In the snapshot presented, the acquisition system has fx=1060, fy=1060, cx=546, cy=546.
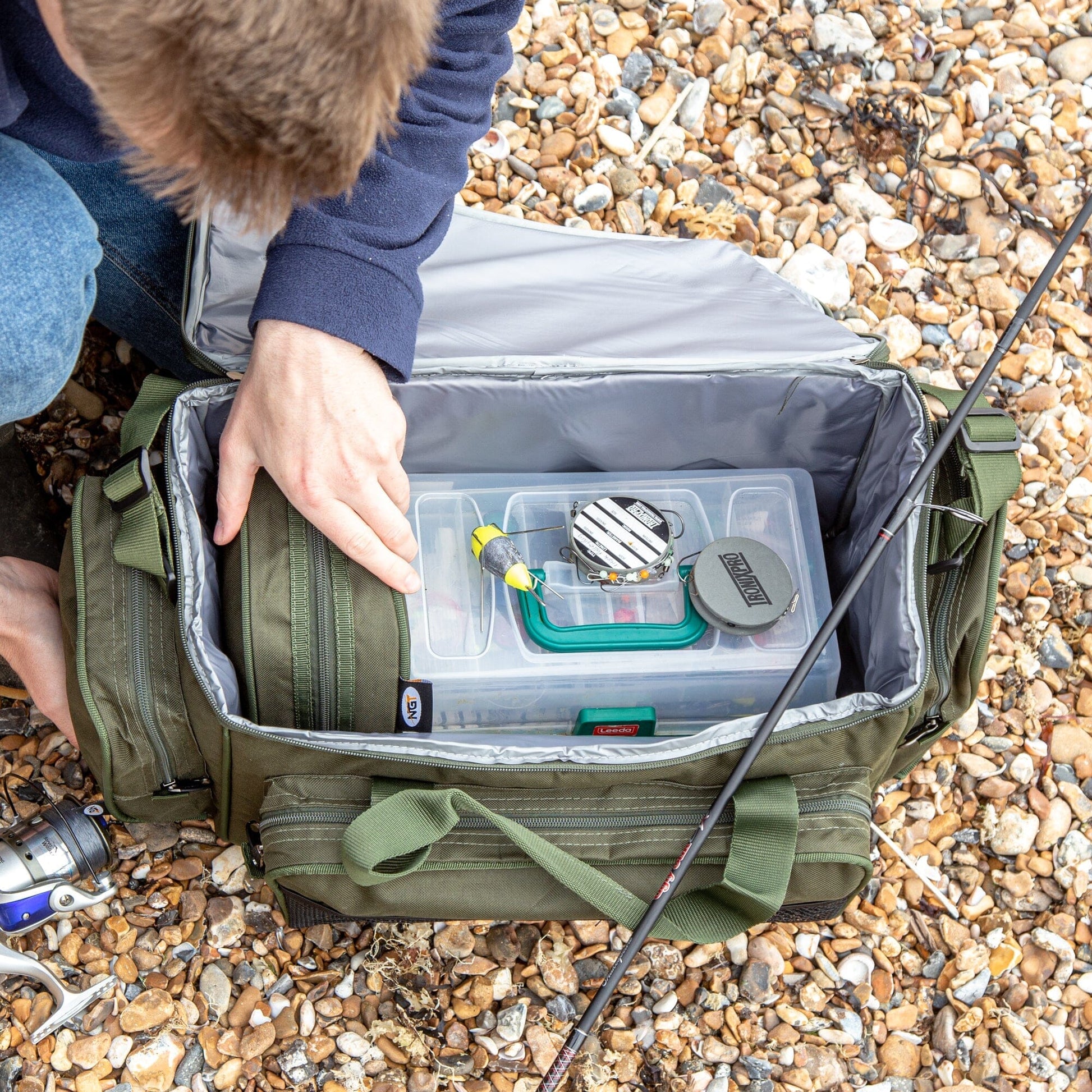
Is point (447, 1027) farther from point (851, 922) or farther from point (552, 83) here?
point (552, 83)

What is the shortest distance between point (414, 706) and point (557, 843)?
11.8 inches

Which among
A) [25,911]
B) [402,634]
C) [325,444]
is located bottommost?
[25,911]

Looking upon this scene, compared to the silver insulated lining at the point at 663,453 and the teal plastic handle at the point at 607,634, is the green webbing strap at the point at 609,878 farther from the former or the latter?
the teal plastic handle at the point at 607,634

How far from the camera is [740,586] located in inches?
67.4

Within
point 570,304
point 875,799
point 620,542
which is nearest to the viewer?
point 620,542

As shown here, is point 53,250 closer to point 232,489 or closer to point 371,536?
point 232,489

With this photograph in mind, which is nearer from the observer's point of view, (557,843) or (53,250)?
(53,250)

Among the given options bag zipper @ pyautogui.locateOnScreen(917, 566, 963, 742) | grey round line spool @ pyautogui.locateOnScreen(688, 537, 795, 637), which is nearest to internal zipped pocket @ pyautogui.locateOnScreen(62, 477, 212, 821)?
grey round line spool @ pyautogui.locateOnScreen(688, 537, 795, 637)

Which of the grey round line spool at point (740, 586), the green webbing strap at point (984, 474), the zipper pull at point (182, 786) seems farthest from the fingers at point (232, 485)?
the green webbing strap at point (984, 474)

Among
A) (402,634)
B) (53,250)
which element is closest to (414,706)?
(402,634)

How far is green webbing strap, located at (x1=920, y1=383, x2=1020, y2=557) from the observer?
1503mm

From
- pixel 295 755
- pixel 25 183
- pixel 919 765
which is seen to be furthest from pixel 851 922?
pixel 25 183

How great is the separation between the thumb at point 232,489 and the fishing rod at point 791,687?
79cm

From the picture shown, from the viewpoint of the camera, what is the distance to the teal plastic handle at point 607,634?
1.70 metres
